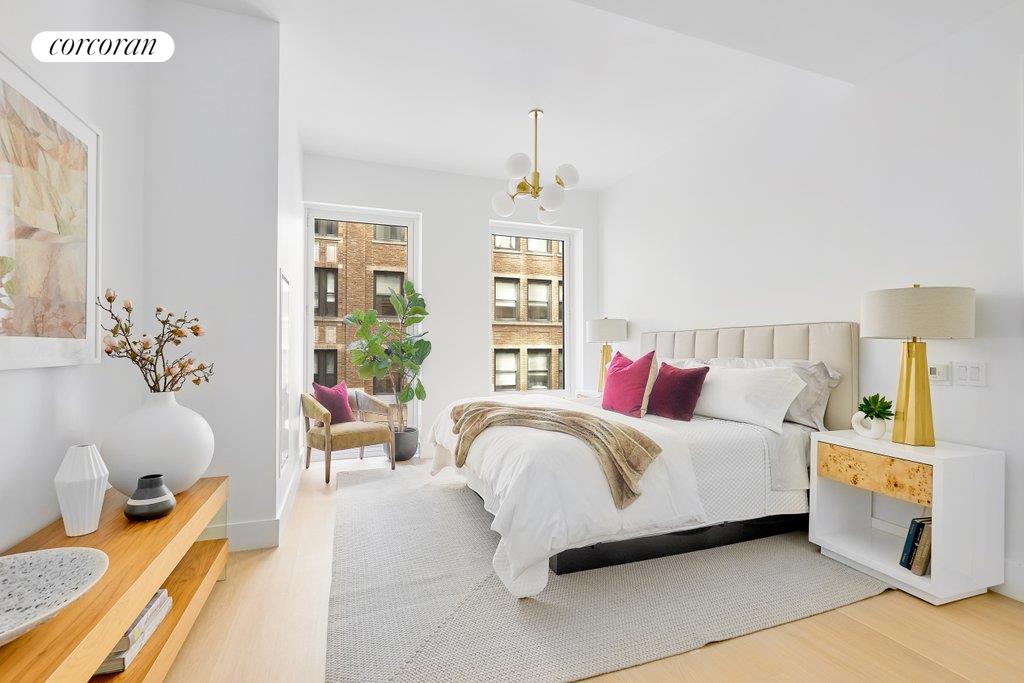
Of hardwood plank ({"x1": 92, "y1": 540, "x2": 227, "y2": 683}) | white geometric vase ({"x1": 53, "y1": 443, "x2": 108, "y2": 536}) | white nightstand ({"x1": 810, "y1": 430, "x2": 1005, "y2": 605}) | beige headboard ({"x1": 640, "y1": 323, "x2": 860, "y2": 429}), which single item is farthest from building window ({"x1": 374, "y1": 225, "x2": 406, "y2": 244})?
white nightstand ({"x1": 810, "y1": 430, "x2": 1005, "y2": 605})

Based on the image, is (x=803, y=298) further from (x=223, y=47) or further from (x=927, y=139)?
(x=223, y=47)

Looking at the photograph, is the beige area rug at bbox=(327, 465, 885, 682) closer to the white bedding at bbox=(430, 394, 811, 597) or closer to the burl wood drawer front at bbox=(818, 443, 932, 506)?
the white bedding at bbox=(430, 394, 811, 597)

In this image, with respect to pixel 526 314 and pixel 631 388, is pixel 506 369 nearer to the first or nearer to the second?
pixel 526 314

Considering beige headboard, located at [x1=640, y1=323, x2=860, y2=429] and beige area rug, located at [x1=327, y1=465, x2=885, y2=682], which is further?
beige headboard, located at [x1=640, y1=323, x2=860, y2=429]

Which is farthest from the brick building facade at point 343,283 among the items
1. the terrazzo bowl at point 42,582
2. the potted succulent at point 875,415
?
the potted succulent at point 875,415

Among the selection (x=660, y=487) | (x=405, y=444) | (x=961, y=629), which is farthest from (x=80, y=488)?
(x=961, y=629)

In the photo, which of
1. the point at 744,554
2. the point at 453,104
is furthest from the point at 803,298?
the point at 453,104

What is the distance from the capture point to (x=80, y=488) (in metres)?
1.56

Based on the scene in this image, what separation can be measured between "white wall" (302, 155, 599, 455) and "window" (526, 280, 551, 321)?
24.5 inches

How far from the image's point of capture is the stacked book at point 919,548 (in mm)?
2104

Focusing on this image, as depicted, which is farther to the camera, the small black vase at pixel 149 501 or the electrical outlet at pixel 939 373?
the electrical outlet at pixel 939 373

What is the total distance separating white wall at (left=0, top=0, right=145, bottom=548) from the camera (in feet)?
5.00

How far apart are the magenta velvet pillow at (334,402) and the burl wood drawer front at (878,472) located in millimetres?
3444

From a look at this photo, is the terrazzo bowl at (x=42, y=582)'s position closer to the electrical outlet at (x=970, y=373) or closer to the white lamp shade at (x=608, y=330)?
the electrical outlet at (x=970, y=373)
